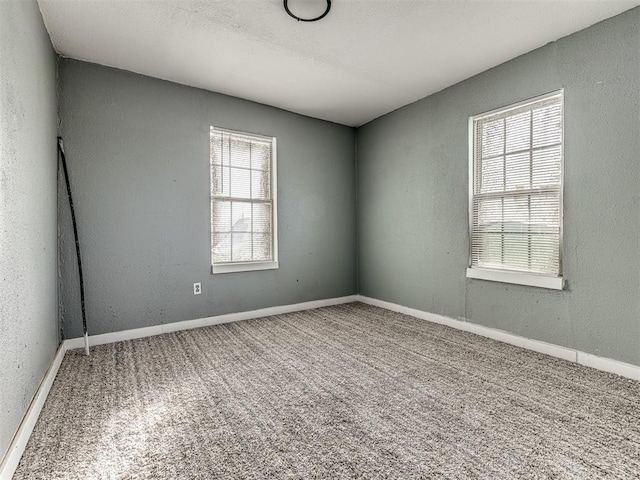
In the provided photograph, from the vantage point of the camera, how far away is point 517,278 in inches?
119

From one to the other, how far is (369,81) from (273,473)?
3.37 meters

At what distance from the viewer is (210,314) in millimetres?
3727

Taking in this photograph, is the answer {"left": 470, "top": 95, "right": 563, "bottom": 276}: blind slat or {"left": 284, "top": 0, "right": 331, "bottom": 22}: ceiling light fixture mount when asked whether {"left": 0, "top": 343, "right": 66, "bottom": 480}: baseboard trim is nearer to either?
{"left": 284, "top": 0, "right": 331, "bottom": 22}: ceiling light fixture mount

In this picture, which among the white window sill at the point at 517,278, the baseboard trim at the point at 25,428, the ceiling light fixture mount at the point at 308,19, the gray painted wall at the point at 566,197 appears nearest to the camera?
the baseboard trim at the point at 25,428

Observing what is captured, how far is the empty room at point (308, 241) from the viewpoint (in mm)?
1676

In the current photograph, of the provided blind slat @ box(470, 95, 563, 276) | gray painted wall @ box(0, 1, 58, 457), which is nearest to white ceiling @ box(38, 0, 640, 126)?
gray painted wall @ box(0, 1, 58, 457)

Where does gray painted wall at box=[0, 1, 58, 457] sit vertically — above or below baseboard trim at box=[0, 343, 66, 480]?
above

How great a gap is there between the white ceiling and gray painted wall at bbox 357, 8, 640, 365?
0.21 metres

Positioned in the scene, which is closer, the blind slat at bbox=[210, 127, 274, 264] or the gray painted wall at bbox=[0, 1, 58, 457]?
the gray painted wall at bbox=[0, 1, 58, 457]

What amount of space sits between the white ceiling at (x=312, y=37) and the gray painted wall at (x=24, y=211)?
0.47 m

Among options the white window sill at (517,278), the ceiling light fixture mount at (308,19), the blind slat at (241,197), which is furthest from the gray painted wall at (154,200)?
the white window sill at (517,278)

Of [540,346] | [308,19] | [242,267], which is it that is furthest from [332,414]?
[308,19]

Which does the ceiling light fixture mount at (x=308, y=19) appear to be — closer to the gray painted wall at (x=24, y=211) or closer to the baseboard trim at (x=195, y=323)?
the gray painted wall at (x=24, y=211)

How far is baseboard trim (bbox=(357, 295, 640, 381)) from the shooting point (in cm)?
240
